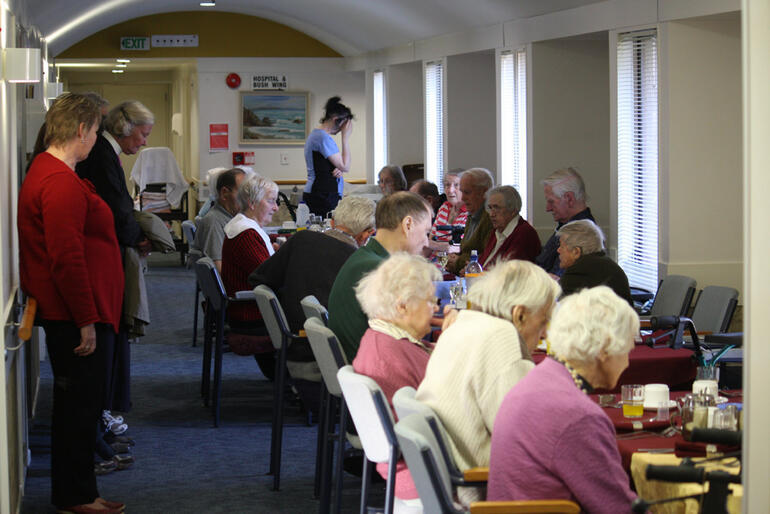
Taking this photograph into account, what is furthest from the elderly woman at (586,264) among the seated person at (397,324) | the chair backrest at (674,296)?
the seated person at (397,324)

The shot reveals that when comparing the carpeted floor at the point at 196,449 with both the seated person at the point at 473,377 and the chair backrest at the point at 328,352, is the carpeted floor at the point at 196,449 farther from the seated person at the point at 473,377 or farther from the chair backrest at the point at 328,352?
the seated person at the point at 473,377

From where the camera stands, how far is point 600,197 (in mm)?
9250

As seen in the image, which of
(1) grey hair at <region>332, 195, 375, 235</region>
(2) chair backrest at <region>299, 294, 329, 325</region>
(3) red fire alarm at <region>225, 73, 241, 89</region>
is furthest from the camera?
(3) red fire alarm at <region>225, 73, 241, 89</region>

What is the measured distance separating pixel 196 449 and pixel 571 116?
4909 millimetres

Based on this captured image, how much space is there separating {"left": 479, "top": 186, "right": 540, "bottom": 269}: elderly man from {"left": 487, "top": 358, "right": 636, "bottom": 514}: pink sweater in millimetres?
4329

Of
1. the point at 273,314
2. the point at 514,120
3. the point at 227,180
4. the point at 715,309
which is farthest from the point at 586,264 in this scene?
the point at 514,120

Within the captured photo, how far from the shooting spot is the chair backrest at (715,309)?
5.62 meters

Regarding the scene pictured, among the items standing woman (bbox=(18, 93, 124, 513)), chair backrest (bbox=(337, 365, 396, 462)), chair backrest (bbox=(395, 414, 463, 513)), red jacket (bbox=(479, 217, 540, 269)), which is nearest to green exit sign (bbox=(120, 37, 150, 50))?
red jacket (bbox=(479, 217, 540, 269))

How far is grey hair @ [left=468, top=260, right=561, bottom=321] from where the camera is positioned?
326 cm

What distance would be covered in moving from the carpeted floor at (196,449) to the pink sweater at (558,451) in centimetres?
217

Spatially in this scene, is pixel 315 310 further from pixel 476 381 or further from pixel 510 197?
pixel 510 197

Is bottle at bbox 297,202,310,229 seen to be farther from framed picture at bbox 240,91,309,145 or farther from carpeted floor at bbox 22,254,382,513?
framed picture at bbox 240,91,309,145

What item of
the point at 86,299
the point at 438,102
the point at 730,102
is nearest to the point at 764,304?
the point at 86,299

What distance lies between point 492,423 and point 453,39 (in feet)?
29.5
